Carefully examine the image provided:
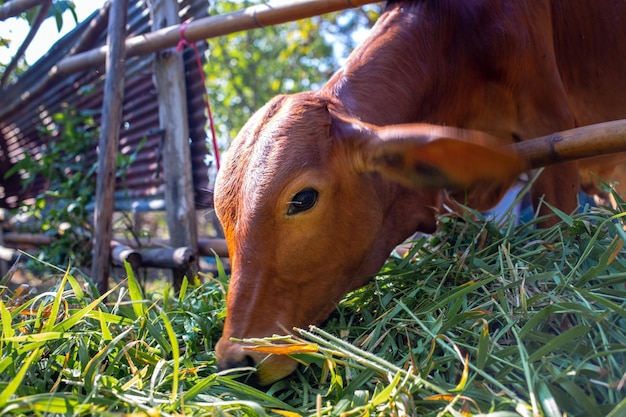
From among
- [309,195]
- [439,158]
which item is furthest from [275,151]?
[439,158]

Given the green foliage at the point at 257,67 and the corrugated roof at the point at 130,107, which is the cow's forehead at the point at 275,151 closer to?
the corrugated roof at the point at 130,107

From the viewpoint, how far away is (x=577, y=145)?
5.75 feet

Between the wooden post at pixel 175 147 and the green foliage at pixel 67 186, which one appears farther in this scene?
the green foliage at pixel 67 186

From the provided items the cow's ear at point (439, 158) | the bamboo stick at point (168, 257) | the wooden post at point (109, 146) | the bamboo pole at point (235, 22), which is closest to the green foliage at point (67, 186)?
the wooden post at point (109, 146)

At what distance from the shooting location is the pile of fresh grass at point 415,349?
125 centimetres

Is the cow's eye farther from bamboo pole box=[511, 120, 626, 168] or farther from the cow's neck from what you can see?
bamboo pole box=[511, 120, 626, 168]

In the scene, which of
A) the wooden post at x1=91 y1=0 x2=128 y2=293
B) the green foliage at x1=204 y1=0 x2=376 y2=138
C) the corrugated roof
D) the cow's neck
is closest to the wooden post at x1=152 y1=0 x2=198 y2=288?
the corrugated roof

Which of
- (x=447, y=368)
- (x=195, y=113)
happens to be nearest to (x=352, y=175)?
(x=447, y=368)

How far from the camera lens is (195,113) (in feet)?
12.5

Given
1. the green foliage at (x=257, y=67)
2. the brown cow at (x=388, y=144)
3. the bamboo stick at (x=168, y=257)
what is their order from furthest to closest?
the green foliage at (x=257, y=67)
the bamboo stick at (x=168, y=257)
the brown cow at (x=388, y=144)

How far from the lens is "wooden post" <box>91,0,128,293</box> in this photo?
3441mm

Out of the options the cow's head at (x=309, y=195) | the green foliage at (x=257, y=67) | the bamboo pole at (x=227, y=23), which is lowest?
the green foliage at (x=257, y=67)

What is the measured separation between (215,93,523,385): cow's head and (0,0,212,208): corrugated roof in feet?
3.12

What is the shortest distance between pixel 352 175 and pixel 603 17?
1.87 m
